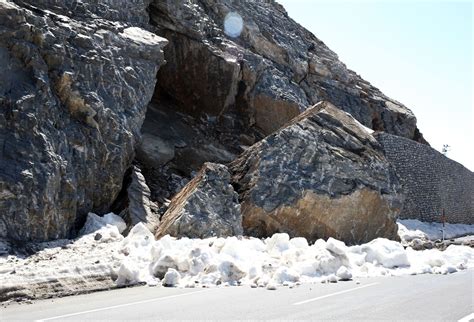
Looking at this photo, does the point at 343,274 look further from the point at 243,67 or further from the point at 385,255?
the point at 243,67

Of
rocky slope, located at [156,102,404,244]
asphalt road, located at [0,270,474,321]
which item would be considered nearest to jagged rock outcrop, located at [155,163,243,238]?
rocky slope, located at [156,102,404,244]

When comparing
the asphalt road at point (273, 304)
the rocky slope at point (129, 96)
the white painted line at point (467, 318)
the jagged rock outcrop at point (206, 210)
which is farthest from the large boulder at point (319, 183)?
the white painted line at point (467, 318)

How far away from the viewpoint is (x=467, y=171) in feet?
119

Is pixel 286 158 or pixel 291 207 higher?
pixel 286 158

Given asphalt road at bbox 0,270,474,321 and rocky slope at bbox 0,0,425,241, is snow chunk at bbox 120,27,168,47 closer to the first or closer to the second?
rocky slope at bbox 0,0,425,241

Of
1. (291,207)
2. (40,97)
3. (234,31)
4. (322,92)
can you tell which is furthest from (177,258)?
(322,92)

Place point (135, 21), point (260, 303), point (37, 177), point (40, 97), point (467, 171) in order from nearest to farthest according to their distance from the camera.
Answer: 1. point (260, 303)
2. point (37, 177)
3. point (40, 97)
4. point (135, 21)
5. point (467, 171)

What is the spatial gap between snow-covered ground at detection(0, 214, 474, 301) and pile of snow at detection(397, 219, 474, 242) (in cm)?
1206

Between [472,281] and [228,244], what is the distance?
5.28 metres

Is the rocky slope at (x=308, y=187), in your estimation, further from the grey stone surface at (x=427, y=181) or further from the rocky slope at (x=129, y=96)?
the grey stone surface at (x=427, y=181)

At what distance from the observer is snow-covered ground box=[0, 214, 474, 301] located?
954 cm

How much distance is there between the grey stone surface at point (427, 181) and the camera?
92.6ft

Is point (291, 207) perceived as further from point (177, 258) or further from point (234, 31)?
point (234, 31)

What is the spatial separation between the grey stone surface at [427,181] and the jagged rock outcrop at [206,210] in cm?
1344
